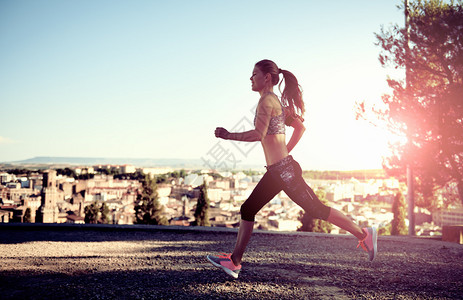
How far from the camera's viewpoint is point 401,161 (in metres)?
10.4

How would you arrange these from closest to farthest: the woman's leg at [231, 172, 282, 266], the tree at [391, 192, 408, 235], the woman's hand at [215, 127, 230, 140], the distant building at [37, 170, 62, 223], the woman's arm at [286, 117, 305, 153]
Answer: the woman's hand at [215, 127, 230, 140] < the woman's leg at [231, 172, 282, 266] < the woman's arm at [286, 117, 305, 153] < the tree at [391, 192, 408, 235] < the distant building at [37, 170, 62, 223]

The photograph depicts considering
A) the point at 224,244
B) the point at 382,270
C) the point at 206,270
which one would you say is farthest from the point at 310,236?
the point at 206,270

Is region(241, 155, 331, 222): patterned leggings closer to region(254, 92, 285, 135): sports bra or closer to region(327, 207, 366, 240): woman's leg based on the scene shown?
region(327, 207, 366, 240): woman's leg

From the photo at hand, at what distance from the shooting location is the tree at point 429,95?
8539 millimetres

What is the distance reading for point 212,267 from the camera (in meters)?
4.37

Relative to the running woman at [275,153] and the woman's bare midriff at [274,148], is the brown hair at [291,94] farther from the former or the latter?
the woman's bare midriff at [274,148]

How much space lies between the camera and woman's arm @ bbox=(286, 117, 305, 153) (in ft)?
12.0

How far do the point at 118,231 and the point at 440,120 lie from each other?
7.85 metres

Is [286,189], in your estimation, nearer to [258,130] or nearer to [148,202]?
[258,130]

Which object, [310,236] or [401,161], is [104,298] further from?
[401,161]

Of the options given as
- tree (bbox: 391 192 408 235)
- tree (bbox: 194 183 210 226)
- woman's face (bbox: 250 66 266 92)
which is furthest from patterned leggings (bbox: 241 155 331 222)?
tree (bbox: 194 183 210 226)

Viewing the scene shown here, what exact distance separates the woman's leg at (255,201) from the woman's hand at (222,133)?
62 centimetres

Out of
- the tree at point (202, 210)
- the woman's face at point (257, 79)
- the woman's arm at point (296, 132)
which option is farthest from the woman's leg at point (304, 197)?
the tree at point (202, 210)

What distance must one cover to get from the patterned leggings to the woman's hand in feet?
1.87
